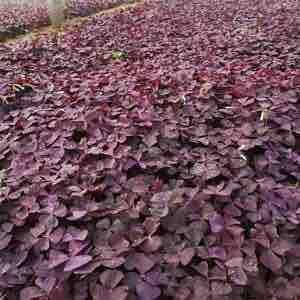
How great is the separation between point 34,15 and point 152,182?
26.3ft

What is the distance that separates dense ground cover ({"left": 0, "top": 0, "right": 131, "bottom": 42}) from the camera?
25.1 ft

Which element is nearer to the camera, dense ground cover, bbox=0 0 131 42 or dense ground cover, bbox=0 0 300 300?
dense ground cover, bbox=0 0 300 300

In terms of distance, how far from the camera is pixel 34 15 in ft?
28.9

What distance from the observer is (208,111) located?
94.6 inches

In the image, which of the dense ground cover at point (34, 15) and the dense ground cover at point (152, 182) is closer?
the dense ground cover at point (152, 182)

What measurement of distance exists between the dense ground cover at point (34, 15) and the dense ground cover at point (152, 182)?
4.71 metres

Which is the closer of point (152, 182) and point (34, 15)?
point (152, 182)

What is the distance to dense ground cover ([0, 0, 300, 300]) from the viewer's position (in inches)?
54.7

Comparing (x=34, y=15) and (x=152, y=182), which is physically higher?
(x=152, y=182)

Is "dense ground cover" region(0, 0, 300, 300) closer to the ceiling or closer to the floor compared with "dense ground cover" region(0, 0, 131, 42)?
closer to the ceiling

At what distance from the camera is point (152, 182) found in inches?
71.1

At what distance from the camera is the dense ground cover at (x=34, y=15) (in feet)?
25.1

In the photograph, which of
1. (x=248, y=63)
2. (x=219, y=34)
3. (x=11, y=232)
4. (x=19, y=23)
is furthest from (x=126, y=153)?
(x=19, y=23)

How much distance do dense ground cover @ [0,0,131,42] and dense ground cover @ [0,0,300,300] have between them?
4710 mm
